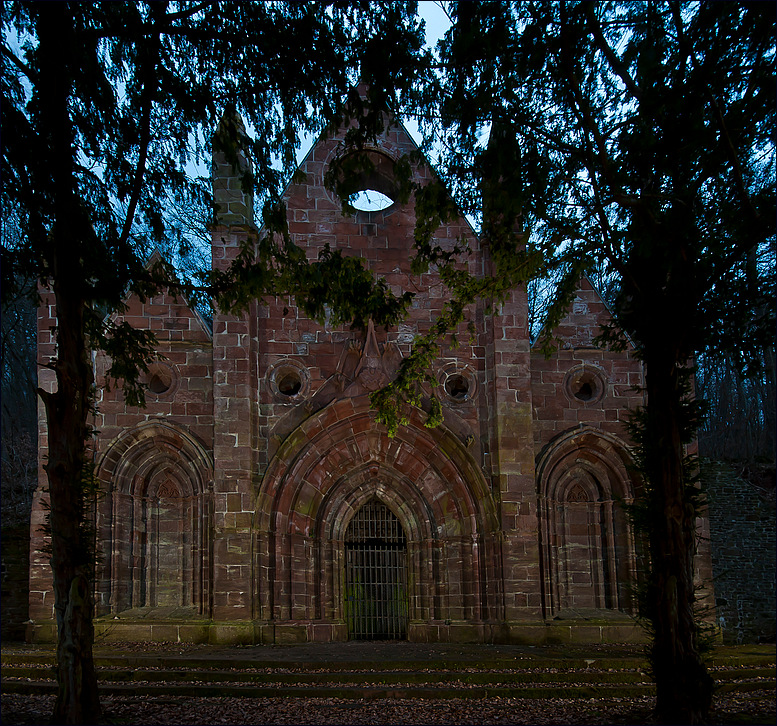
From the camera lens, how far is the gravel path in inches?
280

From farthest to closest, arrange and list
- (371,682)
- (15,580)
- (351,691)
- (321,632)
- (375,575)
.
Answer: (375,575) → (15,580) → (321,632) → (371,682) → (351,691)

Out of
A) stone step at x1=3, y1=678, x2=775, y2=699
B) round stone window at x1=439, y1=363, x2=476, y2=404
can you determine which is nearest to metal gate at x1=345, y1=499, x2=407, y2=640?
round stone window at x1=439, y1=363, x2=476, y2=404

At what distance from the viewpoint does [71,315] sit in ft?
23.4

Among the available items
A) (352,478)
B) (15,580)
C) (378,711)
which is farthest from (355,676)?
(15,580)

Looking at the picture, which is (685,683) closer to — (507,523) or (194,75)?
(507,523)

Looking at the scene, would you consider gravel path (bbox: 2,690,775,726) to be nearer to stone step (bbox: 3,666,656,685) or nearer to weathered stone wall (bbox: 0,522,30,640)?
stone step (bbox: 3,666,656,685)

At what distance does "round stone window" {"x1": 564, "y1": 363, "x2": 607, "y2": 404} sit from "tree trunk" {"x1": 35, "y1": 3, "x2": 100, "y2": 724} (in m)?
8.96

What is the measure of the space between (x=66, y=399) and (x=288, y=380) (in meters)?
6.59

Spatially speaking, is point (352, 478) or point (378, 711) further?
point (352, 478)

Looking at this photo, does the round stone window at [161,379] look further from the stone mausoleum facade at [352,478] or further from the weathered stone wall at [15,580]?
the weathered stone wall at [15,580]

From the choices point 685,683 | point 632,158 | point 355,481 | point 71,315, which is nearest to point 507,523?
point 355,481

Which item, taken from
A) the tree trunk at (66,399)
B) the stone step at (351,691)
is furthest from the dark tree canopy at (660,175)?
the tree trunk at (66,399)

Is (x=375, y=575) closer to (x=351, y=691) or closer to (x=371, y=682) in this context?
(x=371, y=682)

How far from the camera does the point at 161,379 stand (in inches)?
519
